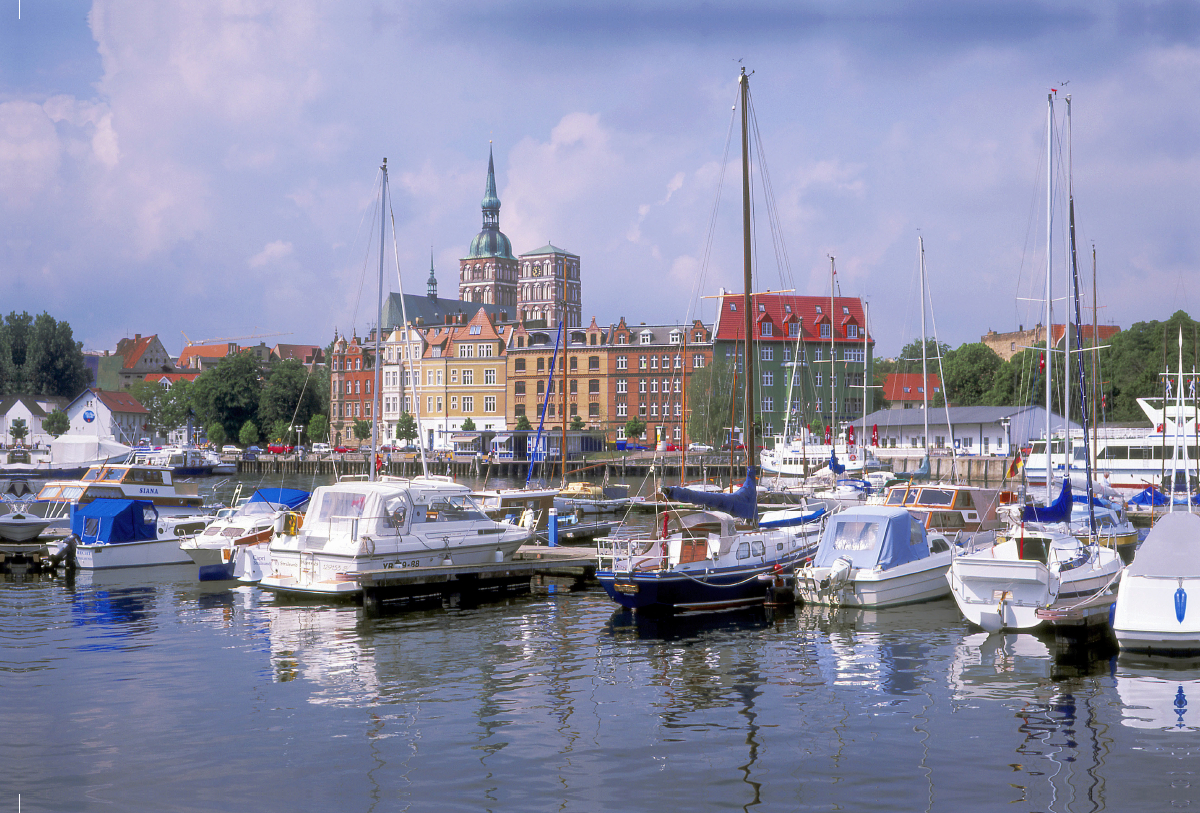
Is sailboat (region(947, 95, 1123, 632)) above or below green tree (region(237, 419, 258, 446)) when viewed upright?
below

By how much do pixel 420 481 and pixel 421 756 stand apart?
15916mm

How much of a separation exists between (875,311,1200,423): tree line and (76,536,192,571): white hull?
58.8 meters

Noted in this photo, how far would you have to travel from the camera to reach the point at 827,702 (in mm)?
16641

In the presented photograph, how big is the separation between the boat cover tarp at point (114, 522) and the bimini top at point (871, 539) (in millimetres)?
21287

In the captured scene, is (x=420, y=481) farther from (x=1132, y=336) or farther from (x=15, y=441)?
(x=15, y=441)

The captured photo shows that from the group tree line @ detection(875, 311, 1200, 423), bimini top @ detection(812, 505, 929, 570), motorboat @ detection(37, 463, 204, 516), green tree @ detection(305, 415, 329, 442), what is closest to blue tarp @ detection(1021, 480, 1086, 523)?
bimini top @ detection(812, 505, 929, 570)

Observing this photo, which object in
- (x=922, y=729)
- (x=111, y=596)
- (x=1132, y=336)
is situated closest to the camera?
(x=922, y=729)

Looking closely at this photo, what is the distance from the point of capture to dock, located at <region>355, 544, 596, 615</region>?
84.1 feet

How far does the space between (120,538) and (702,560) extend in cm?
1895

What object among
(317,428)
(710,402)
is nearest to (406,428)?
(317,428)

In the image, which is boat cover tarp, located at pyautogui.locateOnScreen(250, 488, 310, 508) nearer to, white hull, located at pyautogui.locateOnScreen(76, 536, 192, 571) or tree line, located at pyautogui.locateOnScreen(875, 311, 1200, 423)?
white hull, located at pyautogui.locateOnScreen(76, 536, 192, 571)

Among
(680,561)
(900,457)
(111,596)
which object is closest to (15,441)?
(900,457)

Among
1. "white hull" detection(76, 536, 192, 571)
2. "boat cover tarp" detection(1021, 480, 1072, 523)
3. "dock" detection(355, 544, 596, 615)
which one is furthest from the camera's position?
"white hull" detection(76, 536, 192, 571)

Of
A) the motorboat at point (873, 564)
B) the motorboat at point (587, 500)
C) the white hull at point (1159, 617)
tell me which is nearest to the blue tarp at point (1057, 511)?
the motorboat at point (873, 564)
